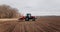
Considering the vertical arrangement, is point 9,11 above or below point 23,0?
below

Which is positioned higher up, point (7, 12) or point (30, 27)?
point (7, 12)

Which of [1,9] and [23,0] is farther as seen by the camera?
[23,0]

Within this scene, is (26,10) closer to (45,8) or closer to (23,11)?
(23,11)

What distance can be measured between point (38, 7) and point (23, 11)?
1.22 ft

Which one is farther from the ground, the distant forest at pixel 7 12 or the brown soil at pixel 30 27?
the distant forest at pixel 7 12

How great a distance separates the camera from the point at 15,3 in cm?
353

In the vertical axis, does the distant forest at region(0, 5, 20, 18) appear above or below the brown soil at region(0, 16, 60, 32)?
above

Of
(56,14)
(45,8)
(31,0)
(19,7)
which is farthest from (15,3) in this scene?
(56,14)

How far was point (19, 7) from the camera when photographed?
350cm

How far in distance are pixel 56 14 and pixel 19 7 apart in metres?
0.83

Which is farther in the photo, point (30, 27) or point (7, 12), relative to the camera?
point (7, 12)

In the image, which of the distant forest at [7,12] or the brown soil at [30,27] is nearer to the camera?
the brown soil at [30,27]

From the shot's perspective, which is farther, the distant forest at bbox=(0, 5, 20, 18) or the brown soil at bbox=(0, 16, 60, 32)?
the distant forest at bbox=(0, 5, 20, 18)

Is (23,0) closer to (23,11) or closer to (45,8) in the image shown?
(23,11)
